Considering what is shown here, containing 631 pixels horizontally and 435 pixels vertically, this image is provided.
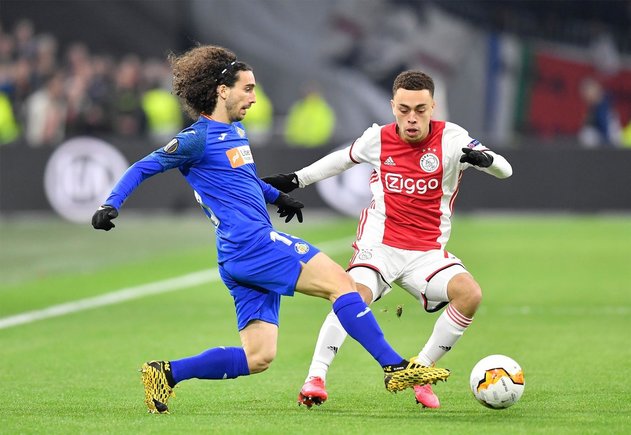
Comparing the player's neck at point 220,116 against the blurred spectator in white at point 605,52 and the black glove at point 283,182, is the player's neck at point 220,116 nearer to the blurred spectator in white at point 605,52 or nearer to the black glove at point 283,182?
the black glove at point 283,182

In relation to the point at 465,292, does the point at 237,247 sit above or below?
above

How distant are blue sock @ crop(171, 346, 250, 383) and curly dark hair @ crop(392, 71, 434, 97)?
1.84m

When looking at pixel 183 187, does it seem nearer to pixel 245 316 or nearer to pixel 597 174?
pixel 597 174

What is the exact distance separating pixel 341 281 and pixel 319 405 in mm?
847

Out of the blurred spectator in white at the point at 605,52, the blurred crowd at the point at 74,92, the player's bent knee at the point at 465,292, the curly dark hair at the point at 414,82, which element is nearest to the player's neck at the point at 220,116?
the curly dark hair at the point at 414,82

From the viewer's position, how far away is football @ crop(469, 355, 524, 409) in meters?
7.46

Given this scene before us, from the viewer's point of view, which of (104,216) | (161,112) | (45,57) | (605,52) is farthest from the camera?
(605,52)

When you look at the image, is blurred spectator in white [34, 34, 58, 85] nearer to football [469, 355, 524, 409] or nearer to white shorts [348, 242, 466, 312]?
white shorts [348, 242, 466, 312]

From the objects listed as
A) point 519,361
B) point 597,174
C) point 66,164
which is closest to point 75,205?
point 66,164

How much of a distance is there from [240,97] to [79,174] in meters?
14.9

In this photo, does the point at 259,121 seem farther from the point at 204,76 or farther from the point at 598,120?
the point at 204,76

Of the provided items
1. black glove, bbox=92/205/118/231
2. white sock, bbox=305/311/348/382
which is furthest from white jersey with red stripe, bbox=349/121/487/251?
black glove, bbox=92/205/118/231

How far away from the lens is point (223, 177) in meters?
7.46

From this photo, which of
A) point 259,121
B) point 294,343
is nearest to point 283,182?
point 294,343
